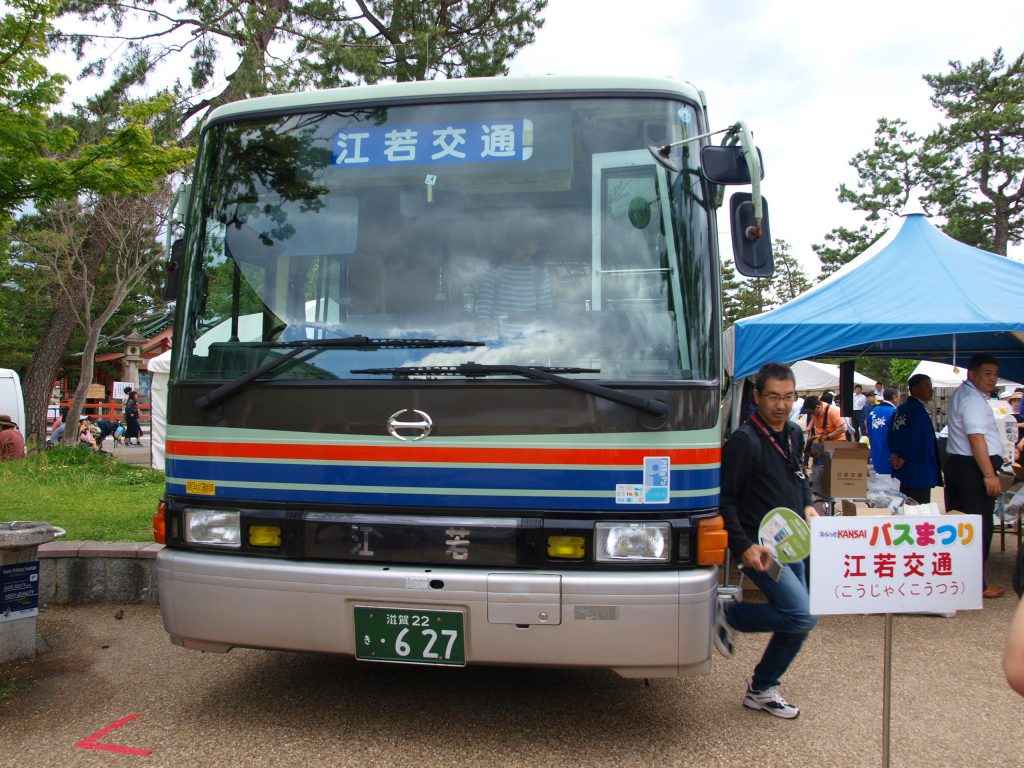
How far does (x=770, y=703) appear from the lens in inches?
156

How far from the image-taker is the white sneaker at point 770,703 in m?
3.92

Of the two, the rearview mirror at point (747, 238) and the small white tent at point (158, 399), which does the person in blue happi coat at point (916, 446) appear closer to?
the rearview mirror at point (747, 238)

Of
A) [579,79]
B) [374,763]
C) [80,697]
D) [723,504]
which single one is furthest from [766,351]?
[80,697]

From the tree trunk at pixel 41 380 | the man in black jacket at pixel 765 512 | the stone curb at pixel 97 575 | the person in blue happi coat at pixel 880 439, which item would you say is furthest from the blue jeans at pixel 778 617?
the tree trunk at pixel 41 380

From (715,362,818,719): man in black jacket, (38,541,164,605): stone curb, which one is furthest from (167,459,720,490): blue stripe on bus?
(38,541,164,605): stone curb

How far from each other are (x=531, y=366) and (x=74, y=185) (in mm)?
4869

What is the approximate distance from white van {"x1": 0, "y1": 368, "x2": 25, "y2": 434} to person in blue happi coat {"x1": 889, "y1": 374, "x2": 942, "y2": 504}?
45.6 ft

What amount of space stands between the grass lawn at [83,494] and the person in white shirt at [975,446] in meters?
6.46

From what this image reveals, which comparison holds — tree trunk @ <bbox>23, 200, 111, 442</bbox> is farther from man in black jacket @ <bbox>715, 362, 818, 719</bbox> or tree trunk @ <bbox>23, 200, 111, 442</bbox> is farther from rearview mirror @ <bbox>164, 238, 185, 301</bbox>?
man in black jacket @ <bbox>715, 362, 818, 719</bbox>

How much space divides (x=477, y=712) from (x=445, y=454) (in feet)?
4.73

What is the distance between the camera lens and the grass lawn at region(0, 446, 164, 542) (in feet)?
24.1

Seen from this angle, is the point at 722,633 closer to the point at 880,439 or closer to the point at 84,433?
the point at 880,439

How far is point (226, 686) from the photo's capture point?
14.1ft

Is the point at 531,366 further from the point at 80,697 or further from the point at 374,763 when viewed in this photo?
the point at 80,697
